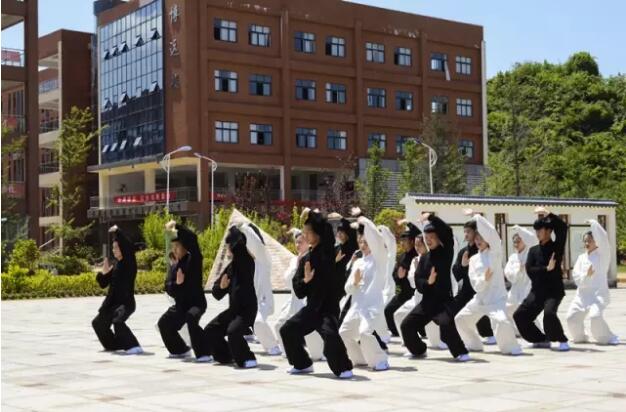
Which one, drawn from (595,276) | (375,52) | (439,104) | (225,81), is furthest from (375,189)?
(595,276)

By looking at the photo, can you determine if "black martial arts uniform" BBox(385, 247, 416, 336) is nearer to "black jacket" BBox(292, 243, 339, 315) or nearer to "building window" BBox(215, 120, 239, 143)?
"black jacket" BBox(292, 243, 339, 315)

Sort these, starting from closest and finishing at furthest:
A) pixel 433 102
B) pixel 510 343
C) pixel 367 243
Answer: pixel 367 243 → pixel 510 343 → pixel 433 102

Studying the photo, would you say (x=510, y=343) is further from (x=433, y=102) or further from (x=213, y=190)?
(x=433, y=102)

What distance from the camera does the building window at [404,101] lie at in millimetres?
69125

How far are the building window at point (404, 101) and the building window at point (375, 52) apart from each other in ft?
8.71

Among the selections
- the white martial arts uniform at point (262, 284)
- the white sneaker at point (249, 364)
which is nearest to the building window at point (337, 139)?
the white martial arts uniform at point (262, 284)

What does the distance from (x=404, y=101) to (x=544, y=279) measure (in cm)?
5545

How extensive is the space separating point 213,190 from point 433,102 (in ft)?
60.8

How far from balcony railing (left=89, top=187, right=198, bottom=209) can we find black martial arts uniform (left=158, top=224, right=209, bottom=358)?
47488mm

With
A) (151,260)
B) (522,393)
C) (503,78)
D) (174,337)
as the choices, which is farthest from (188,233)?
(503,78)

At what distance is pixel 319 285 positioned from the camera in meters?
12.0

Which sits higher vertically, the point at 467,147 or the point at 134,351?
the point at 467,147

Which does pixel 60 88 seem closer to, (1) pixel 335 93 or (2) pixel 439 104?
(1) pixel 335 93

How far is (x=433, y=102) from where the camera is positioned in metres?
70.6
